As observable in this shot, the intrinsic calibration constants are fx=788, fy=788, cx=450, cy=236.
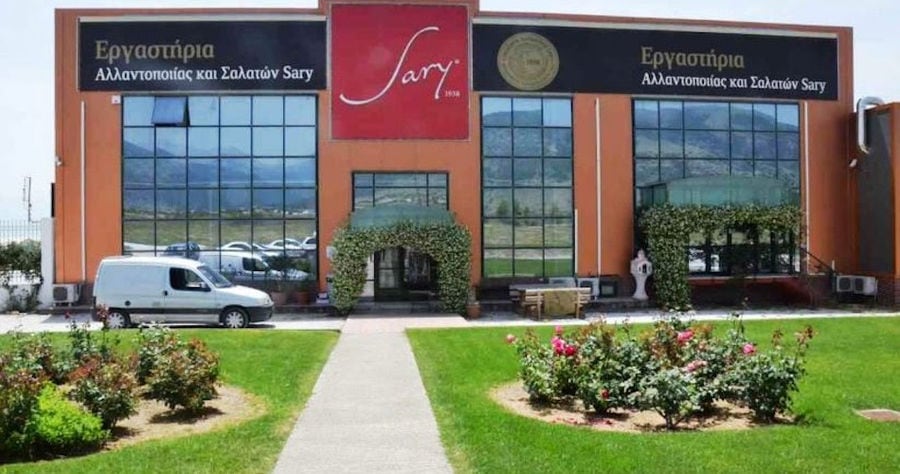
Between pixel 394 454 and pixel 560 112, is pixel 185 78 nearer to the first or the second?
pixel 560 112

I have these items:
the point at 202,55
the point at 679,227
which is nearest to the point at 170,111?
the point at 202,55

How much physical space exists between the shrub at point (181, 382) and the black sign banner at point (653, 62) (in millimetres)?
18642

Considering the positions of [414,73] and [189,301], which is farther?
[414,73]

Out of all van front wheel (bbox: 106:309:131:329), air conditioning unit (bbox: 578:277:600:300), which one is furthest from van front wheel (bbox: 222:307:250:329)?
air conditioning unit (bbox: 578:277:600:300)

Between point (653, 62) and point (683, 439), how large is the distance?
21.5m

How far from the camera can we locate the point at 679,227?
2519cm

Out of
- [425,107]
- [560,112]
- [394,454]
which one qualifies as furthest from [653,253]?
[394,454]

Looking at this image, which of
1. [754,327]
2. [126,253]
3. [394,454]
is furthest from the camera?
[126,253]

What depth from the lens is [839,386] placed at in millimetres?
10844

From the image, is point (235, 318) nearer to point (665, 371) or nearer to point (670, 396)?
point (665, 371)

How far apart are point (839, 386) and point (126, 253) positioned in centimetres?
2159

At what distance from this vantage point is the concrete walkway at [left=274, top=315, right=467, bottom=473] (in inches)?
278

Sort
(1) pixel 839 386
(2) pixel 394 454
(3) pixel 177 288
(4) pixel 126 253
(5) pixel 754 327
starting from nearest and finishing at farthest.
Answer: (2) pixel 394 454
(1) pixel 839 386
(5) pixel 754 327
(3) pixel 177 288
(4) pixel 126 253

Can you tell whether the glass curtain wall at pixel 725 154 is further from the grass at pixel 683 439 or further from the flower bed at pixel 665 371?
the flower bed at pixel 665 371
